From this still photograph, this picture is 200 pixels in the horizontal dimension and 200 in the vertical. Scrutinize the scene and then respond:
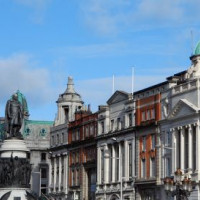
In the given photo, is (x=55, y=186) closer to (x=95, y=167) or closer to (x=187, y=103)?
(x=95, y=167)

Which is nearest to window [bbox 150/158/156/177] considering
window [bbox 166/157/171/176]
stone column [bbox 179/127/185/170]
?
window [bbox 166/157/171/176]

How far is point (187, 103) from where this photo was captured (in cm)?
10238

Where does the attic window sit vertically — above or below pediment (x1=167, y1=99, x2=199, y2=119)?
above

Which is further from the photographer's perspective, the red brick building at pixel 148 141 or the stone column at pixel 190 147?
the red brick building at pixel 148 141

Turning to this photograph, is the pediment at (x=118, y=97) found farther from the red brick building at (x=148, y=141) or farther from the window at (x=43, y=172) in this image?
the window at (x=43, y=172)

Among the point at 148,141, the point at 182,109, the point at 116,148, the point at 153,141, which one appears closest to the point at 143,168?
the point at 148,141

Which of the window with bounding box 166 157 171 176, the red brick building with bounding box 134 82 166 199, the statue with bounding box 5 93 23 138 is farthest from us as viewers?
the red brick building with bounding box 134 82 166 199

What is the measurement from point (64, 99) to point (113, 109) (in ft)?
88.3

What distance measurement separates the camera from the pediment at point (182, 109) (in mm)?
101250

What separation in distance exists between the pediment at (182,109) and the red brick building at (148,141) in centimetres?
527

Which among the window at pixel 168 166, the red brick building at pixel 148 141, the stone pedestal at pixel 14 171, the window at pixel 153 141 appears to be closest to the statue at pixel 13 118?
the stone pedestal at pixel 14 171

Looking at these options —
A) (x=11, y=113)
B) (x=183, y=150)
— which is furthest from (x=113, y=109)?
(x=11, y=113)

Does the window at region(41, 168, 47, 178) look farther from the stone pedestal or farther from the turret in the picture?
the stone pedestal

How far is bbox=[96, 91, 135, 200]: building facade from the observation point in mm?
118438
